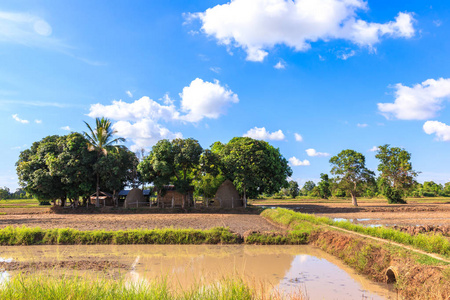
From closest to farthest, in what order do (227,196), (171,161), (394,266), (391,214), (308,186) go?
(394,266), (391,214), (171,161), (227,196), (308,186)

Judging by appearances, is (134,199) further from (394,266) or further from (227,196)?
(394,266)

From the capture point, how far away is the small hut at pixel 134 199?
1222 inches

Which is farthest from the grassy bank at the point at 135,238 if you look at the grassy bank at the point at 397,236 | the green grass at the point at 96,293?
the green grass at the point at 96,293

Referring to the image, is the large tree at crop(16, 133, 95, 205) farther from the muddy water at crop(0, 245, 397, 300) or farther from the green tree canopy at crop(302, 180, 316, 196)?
the green tree canopy at crop(302, 180, 316, 196)

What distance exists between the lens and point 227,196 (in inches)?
1203

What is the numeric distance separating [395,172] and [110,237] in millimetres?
41201

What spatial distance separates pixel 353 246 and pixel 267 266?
9.27 feet

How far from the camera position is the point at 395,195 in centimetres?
3812

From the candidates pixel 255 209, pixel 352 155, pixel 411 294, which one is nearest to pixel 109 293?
pixel 411 294

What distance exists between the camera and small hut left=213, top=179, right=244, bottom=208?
30.3m

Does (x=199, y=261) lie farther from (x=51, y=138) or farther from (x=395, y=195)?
(x=395, y=195)

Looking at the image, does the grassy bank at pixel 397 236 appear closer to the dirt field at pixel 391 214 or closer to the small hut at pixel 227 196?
the dirt field at pixel 391 214

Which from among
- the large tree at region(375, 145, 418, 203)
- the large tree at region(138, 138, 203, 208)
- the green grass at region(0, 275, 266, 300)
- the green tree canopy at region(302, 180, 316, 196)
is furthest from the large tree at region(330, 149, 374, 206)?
the green tree canopy at region(302, 180, 316, 196)

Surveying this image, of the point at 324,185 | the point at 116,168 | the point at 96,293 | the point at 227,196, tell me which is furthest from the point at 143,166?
the point at 324,185
